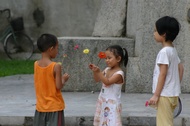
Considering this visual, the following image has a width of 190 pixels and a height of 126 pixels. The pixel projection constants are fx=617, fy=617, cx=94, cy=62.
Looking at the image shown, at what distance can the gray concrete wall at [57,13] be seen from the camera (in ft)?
52.8

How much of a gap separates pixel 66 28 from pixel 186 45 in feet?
24.8

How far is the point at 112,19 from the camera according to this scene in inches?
376

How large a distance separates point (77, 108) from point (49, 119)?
2.15 meters

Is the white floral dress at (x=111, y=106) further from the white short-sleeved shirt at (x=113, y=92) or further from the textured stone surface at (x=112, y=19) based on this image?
the textured stone surface at (x=112, y=19)

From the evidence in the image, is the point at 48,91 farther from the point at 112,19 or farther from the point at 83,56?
the point at 112,19

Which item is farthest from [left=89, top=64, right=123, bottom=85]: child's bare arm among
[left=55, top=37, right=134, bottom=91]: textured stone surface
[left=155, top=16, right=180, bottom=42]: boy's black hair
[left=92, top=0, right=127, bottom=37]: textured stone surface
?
[left=92, top=0, right=127, bottom=37]: textured stone surface

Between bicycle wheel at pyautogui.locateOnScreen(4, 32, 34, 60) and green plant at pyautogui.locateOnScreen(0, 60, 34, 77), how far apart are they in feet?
2.25

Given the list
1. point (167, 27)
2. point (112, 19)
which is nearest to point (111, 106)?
point (167, 27)

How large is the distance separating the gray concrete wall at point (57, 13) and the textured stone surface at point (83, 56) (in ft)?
23.1

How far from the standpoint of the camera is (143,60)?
29.1ft

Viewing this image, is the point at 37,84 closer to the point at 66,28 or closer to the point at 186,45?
the point at 186,45

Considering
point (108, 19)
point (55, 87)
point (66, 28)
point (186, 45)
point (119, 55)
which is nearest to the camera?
point (55, 87)

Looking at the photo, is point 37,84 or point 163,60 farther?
point 37,84

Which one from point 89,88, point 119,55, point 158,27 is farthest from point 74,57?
point 158,27
